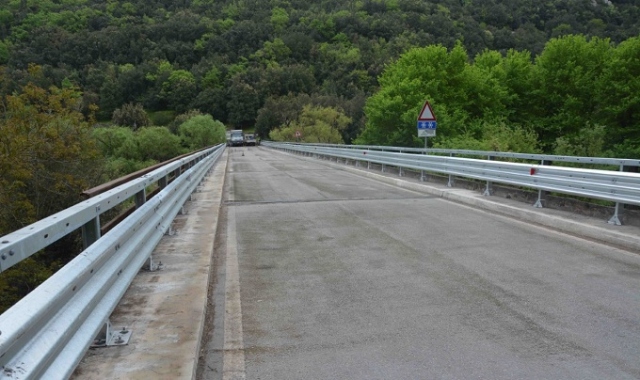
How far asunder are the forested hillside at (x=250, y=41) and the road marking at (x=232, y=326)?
99561mm

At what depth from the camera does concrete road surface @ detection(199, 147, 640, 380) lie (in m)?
3.47

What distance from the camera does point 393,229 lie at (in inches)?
319

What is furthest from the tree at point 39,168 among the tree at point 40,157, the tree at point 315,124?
the tree at point 315,124

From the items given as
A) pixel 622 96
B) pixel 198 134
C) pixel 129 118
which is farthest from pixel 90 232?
pixel 129 118

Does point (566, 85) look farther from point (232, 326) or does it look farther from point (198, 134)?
point (232, 326)

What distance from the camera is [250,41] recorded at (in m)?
167

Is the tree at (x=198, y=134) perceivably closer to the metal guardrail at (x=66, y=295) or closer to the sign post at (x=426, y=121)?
the sign post at (x=426, y=121)

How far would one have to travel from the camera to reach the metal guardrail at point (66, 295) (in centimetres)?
199

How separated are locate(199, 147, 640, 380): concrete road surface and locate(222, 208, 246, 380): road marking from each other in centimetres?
2

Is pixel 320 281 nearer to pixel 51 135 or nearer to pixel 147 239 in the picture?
pixel 147 239

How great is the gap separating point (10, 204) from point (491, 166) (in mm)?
15202

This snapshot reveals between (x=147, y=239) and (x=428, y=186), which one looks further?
(x=428, y=186)

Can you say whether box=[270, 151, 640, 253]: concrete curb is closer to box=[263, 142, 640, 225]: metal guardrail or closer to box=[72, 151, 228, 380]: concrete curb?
box=[263, 142, 640, 225]: metal guardrail

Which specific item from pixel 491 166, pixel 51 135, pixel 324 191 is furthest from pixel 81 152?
pixel 491 166
